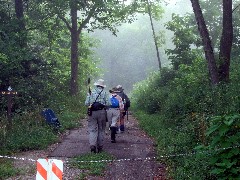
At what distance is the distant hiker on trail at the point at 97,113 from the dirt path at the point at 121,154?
465mm

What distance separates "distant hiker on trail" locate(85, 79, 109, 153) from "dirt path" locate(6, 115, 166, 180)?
47 cm

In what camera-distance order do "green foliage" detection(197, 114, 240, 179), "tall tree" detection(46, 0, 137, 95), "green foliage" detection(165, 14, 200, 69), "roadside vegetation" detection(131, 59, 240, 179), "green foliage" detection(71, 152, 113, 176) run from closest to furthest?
"green foliage" detection(197, 114, 240, 179) < "roadside vegetation" detection(131, 59, 240, 179) < "green foliage" detection(71, 152, 113, 176) < "green foliage" detection(165, 14, 200, 69) < "tall tree" detection(46, 0, 137, 95)

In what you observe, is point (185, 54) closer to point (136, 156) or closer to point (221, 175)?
point (136, 156)

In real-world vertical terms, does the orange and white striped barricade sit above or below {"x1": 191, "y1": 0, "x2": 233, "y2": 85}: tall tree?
below

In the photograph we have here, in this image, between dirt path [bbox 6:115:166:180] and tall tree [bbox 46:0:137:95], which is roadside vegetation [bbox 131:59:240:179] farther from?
tall tree [bbox 46:0:137:95]

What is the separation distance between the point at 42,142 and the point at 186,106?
5044mm

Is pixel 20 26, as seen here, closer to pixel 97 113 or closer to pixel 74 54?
pixel 74 54

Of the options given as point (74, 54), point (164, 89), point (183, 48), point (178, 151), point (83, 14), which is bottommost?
point (178, 151)

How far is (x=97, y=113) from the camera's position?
9.61 meters

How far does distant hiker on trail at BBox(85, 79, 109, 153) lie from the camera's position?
9.55 m

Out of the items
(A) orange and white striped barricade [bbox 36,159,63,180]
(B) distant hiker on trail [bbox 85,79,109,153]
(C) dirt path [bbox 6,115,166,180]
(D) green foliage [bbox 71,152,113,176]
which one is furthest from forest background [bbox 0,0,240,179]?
(A) orange and white striped barricade [bbox 36,159,63,180]

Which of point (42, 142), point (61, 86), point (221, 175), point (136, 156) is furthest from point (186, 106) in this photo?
point (61, 86)

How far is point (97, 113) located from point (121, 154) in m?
1.36

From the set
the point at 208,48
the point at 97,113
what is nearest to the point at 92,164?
the point at 97,113
